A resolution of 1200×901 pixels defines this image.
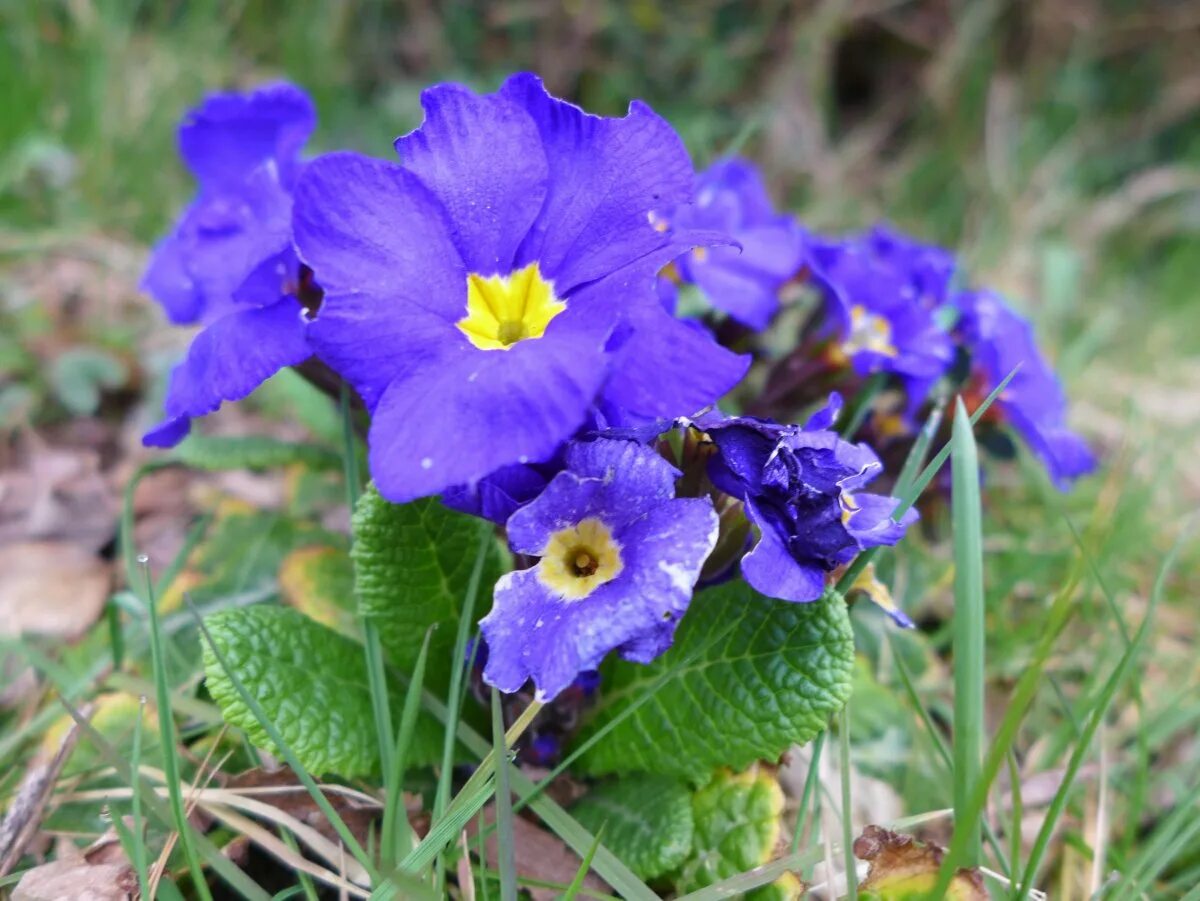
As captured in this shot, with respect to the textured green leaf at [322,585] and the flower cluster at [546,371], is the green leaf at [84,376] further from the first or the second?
the flower cluster at [546,371]

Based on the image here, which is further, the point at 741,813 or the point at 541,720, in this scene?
the point at 541,720

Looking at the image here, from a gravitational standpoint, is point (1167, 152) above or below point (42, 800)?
above

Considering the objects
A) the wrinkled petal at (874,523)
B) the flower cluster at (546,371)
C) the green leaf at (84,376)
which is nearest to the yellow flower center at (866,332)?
the flower cluster at (546,371)

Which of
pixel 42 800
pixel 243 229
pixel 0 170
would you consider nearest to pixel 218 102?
pixel 243 229

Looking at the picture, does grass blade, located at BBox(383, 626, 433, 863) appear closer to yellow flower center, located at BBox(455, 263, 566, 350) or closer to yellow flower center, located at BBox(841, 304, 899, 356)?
yellow flower center, located at BBox(455, 263, 566, 350)

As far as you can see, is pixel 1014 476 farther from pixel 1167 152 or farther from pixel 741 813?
pixel 1167 152

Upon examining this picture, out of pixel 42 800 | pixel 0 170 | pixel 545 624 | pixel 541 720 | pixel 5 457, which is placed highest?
pixel 545 624

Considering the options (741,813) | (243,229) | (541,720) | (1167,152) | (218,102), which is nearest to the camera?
(741,813)
